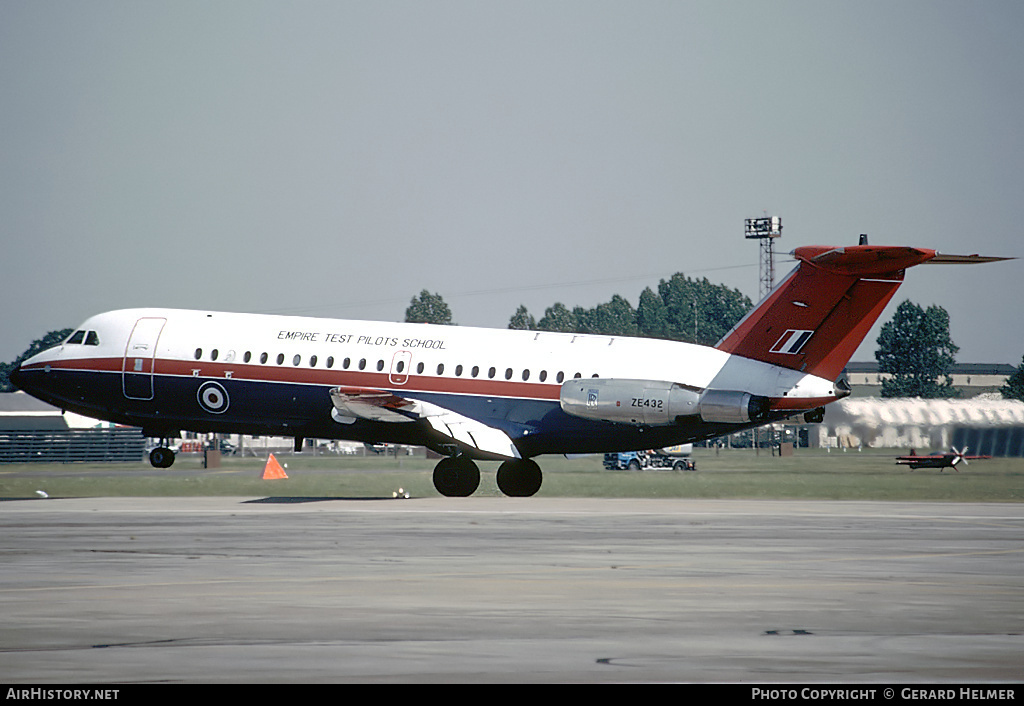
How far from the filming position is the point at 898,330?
553ft

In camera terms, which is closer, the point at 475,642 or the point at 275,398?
the point at 475,642

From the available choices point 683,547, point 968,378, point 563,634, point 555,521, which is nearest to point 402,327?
point 555,521

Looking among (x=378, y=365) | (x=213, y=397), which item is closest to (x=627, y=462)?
(x=378, y=365)

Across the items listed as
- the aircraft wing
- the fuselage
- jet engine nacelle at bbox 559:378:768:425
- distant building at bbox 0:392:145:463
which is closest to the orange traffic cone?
the fuselage

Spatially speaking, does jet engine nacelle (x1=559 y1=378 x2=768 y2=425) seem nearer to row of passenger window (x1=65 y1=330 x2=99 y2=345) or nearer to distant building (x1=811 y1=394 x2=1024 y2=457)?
row of passenger window (x1=65 y1=330 x2=99 y2=345)

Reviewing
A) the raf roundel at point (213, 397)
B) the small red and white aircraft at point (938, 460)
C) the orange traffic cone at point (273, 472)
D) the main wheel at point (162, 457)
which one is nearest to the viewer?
the raf roundel at point (213, 397)

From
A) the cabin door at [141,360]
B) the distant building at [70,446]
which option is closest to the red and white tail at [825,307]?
the cabin door at [141,360]

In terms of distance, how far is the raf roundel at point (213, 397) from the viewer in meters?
37.9

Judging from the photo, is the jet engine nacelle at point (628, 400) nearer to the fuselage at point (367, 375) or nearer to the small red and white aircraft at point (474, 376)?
the small red and white aircraft at point (474, 376)

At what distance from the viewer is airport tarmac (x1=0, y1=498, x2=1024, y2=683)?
1039 centimetres

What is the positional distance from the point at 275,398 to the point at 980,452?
37.7 m

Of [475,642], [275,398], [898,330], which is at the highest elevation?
[898,330]

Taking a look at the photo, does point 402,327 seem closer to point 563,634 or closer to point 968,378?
point 563,634

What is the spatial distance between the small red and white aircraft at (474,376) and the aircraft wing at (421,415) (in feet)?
0.13
